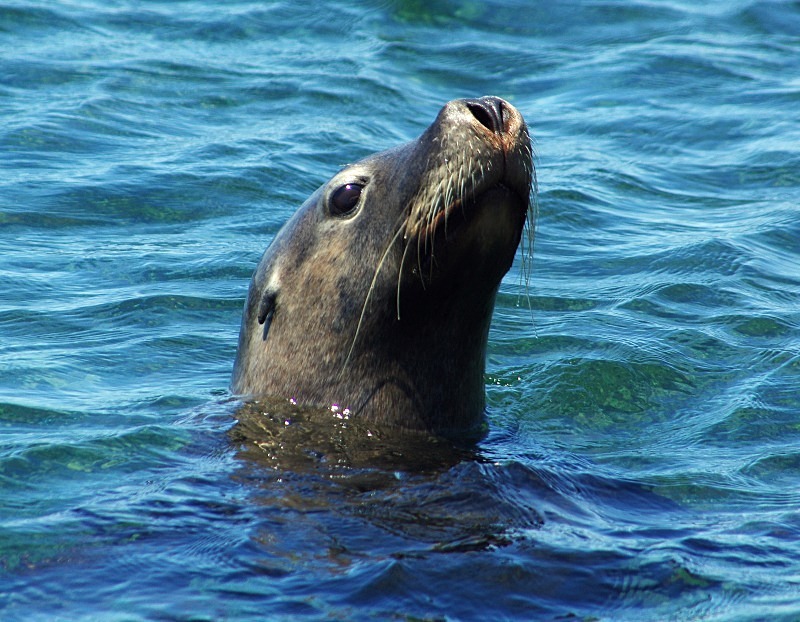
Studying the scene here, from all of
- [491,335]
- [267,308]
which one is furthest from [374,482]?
[491,335]

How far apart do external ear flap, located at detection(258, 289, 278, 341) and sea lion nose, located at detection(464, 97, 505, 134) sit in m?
1.51

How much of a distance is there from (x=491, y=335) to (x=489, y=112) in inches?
143

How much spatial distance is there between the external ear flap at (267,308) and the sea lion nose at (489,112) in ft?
4.97

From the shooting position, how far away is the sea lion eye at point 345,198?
617cm

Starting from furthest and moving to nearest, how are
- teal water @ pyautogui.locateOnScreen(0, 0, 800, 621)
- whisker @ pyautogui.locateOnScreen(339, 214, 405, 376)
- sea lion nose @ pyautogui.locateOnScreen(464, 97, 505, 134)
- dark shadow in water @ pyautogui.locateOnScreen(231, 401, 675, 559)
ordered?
whisker @ pyautogui.locateOnScreen(339, 214, 405, 376) → sea lion nose @ pyautogui.locateOnScreen(464, 97, 505, 134) → dark shadow in water @ pyautogui.locateOnScreen(231, 401, 675, 559) → teal water @ pyautogui.locateOnScreen(0, 0, 800, 621)

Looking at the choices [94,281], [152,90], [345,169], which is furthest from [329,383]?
[152,90]

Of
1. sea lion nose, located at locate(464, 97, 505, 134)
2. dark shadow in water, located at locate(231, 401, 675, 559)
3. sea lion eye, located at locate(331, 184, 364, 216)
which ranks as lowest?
dark shadow in water, located at locate(231, 401, 675, 559)

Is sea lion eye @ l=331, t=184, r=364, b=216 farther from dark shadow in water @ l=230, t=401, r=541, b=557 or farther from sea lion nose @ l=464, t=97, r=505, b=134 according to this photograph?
dark shadow in water @ l=230, t=401, r=541, b=557

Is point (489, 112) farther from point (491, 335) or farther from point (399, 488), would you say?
point (491, 335)

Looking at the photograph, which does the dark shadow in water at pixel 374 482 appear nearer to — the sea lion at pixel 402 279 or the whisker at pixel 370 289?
the sea lion at pixel 402 279

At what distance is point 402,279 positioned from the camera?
5754mm

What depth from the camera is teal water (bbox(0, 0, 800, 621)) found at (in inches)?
186

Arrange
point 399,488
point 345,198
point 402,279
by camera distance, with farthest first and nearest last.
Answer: point 345,198, point 402,279, point 399,488

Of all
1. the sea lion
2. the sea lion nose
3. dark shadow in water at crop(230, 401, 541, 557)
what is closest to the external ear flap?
the sea lion
